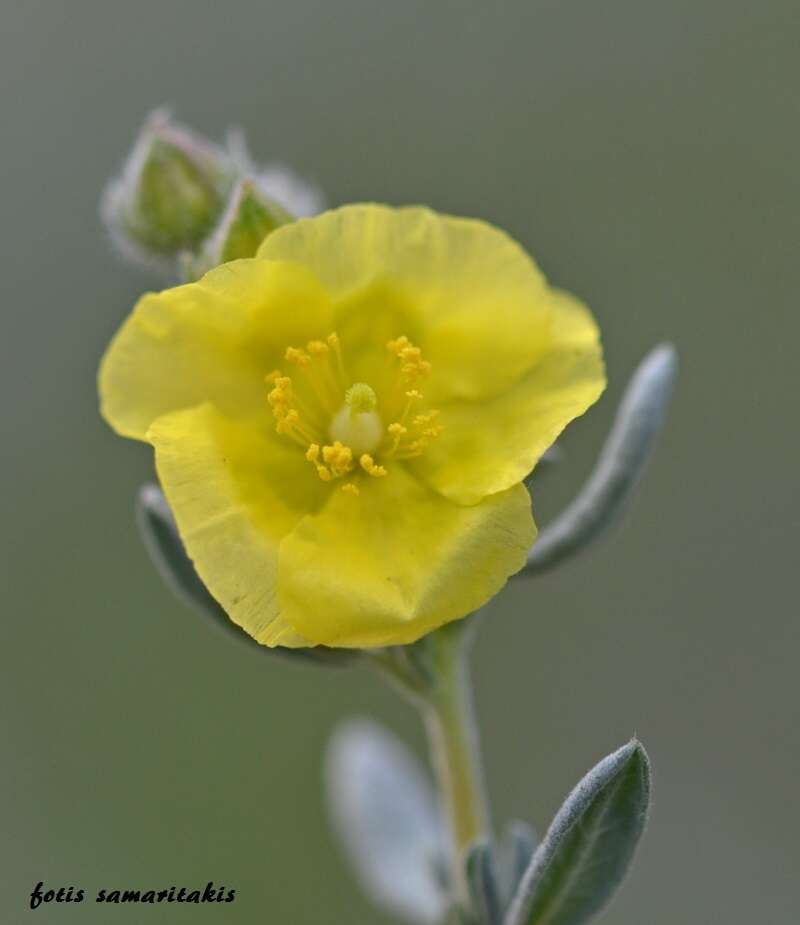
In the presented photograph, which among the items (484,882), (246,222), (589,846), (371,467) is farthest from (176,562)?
(589,846)

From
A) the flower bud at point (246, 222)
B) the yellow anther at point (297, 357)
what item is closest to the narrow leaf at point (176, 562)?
the yellow anther at point (297, 357)

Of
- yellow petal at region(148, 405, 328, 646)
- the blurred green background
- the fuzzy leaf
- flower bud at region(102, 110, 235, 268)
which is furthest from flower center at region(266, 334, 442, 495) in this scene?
the blurred green background

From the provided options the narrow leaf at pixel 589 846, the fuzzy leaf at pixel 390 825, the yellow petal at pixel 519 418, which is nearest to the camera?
the narrow leaf at pixel 589 846

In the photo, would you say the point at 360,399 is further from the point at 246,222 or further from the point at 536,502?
the point at 536,502

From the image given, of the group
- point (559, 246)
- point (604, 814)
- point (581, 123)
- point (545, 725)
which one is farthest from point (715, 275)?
point (604, 814)

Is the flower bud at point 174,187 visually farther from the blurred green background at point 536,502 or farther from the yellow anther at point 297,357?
the blurred green background at point 536,502

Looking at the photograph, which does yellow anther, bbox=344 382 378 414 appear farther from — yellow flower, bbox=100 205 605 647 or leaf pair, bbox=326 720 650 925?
leaf pair, bbox=326 720 650 925
